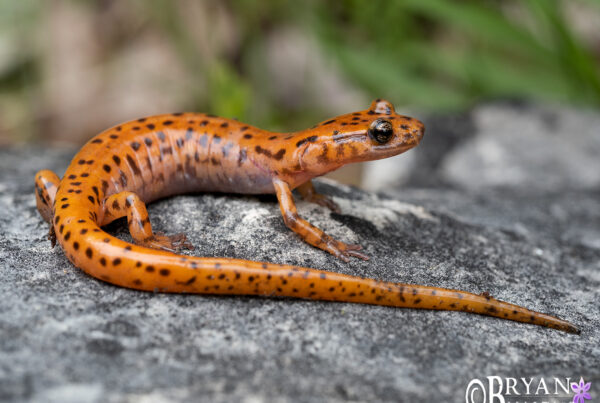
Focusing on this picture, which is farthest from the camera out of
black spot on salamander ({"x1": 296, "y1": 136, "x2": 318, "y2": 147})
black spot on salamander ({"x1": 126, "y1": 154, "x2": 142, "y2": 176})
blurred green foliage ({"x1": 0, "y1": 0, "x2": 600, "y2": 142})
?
blurred green foliage ({"x1": 0, "y1": 0, "x2": 600, "y2": 142})

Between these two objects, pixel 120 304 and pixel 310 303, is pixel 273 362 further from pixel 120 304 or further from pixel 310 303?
pixel 120 304

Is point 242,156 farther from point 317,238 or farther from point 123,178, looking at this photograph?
point 317,238

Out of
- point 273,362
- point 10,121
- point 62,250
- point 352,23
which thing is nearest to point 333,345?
point 273,362

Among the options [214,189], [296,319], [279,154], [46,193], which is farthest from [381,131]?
[46,193]

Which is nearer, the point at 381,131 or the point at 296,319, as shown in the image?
the point at 296,319

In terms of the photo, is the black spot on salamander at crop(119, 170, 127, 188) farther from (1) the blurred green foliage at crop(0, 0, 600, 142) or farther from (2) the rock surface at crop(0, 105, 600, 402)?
(1) the blurred green foliage at crop(0, 0, 600, 142)

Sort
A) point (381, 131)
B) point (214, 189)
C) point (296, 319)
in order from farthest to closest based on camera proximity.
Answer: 1. point (214, 189)
2. point (381, 131)
3. point (296, 319)

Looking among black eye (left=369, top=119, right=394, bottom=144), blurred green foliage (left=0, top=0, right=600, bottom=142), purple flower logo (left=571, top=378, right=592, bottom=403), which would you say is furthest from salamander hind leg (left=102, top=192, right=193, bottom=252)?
blurred green foliage (left=0, top=0, right=600, bottom=142)
